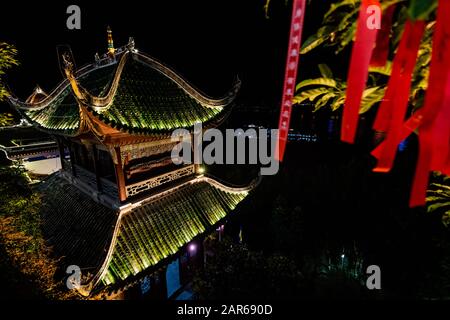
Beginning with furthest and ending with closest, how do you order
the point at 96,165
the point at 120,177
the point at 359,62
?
the point at 96,165 < the point at 120,177 < the point at 359,62

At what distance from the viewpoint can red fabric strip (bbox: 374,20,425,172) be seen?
1517 millimetres

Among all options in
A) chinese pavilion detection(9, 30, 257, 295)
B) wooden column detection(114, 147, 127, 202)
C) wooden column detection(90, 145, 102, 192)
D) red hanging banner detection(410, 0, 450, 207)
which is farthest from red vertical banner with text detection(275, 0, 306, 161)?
wooden column detection(90, 145, 102, 192)

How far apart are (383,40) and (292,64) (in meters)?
1.26

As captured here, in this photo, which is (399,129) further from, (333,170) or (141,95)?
(333,170)

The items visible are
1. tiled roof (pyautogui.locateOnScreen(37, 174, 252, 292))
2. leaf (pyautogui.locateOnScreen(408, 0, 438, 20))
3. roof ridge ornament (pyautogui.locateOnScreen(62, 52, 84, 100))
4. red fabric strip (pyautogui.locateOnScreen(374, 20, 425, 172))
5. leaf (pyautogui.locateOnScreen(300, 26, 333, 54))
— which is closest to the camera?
leaf (pyautogui.locateOnScreen(408, 0, 438, 20))

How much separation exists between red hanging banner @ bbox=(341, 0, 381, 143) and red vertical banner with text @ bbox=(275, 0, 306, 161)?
99cm

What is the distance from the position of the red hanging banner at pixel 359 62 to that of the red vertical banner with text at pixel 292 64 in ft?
3.25

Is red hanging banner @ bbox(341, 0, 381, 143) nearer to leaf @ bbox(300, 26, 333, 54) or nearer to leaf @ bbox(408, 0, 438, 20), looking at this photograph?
leaf @ bbox(300, 26, 333, 54)

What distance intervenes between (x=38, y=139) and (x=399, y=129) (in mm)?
21244

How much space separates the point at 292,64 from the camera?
2941 millimetres

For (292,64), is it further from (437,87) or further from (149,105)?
(149,105)

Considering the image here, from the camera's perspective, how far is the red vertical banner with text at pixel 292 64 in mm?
2629

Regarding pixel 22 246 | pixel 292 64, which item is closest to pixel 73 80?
pixel 22 246

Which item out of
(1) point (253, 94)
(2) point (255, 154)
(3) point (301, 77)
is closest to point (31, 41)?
(1) point (253, 94)
